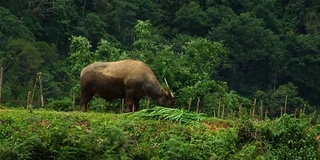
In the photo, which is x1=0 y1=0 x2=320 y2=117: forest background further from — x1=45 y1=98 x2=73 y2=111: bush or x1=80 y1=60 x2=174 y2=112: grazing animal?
x1=80 y1=60 x2=174 y2=112: grazing animal

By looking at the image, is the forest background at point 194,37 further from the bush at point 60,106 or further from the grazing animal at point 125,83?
the grazing animal at point 125,83

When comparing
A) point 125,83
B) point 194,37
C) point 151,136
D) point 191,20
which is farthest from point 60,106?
point 191,20

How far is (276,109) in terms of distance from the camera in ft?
182

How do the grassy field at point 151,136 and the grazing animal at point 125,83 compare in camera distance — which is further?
the grazing animal at point 125,83

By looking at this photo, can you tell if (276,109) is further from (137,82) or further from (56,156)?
(56,156)

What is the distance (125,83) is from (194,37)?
4210cm

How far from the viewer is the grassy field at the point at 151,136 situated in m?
20.0

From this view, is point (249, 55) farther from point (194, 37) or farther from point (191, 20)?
point (191, 20)

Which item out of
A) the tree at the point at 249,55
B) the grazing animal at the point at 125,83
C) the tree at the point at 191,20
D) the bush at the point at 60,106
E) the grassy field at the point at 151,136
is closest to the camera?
the grassy field at the point at 151,136

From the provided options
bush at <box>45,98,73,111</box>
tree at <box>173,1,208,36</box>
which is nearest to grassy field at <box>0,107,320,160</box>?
bush at <box>45,98,73,111</box>

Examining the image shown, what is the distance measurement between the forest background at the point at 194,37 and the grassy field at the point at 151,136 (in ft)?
74.2

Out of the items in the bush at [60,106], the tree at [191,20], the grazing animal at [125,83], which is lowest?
the bush at [60,106]

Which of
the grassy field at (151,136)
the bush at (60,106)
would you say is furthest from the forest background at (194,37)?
the grassy field at (151,136)

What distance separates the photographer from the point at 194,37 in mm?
66688
